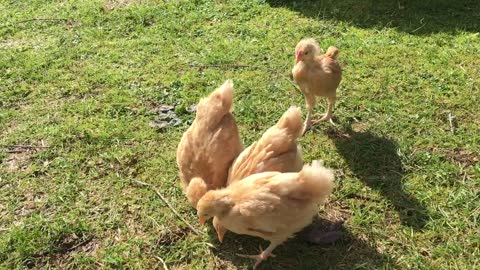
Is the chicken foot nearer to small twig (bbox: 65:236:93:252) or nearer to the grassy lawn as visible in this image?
the grassy lawn

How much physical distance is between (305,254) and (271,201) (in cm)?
62

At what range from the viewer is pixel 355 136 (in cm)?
457

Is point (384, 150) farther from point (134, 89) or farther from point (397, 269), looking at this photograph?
point (134, 89)

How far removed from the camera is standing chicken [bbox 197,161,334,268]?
3.14 meters

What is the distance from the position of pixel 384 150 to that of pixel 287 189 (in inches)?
63.5

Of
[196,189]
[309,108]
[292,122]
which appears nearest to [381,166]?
[309,108]

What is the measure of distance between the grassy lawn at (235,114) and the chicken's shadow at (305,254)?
0.01m

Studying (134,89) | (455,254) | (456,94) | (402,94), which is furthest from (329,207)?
(134,89)

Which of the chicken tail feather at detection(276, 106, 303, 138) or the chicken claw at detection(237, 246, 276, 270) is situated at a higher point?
the chicken tail feather at detection(276, 106, 303, 138)

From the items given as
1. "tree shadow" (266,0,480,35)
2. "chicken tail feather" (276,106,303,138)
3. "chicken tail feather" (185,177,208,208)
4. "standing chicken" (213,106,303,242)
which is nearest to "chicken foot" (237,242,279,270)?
"standing chicken" (213,106,303,242)

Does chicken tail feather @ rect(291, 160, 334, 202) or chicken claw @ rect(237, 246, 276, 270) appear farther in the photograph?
chicken claw @ rect(237, 246, 276, 270)

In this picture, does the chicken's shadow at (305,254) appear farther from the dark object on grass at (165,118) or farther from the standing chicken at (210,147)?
the dark object on grass at (165,118)

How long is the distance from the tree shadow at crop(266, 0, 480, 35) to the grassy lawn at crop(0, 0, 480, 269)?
0.10 ft

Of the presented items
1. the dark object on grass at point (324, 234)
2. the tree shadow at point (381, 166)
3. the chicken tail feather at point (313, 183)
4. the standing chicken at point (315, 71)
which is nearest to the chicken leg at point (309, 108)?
the standing chicken at point (315, 71)
